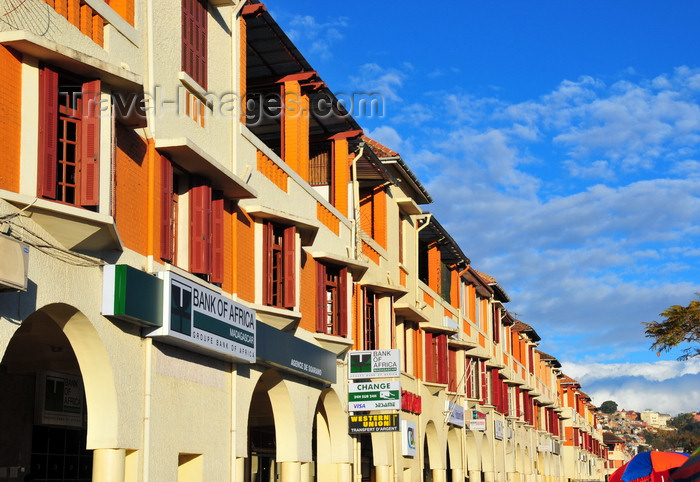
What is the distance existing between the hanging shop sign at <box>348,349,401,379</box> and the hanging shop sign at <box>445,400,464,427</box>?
11084 mm

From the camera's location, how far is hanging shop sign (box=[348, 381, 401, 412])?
23484mm

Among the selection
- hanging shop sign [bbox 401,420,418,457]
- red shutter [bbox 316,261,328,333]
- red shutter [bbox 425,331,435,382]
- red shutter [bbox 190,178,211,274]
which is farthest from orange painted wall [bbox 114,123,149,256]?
red shutter [bbox 425,331,435,382]

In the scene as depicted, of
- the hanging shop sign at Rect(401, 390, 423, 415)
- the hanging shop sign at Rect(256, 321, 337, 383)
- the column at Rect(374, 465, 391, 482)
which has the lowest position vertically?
the column at Rect(374, 465, 391, 482)

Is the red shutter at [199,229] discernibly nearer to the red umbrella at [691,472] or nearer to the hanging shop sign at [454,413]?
the red umbrella at [691,472]

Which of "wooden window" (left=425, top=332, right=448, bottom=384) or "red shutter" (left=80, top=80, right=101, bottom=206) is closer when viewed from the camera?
"red shutter" (left=80, top=80, right=101, bottom=206)

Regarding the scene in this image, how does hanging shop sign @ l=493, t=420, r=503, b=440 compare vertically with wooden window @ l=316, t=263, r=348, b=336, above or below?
below

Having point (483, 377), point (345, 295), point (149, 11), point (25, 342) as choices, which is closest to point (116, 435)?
point (25, 342)

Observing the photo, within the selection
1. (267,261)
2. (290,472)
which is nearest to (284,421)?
(290,472)

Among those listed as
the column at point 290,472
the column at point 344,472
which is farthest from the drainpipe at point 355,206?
the column at point 290,472

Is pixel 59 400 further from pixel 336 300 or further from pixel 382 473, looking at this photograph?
pixel 382 473

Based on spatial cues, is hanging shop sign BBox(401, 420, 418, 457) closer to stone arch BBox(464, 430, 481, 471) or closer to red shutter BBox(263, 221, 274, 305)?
stone arch BBox(464, 430, 481, 471)

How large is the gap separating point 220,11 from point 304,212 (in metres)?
5.26

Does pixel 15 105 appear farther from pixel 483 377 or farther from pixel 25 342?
pixel 483 377

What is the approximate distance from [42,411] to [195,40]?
694cm
